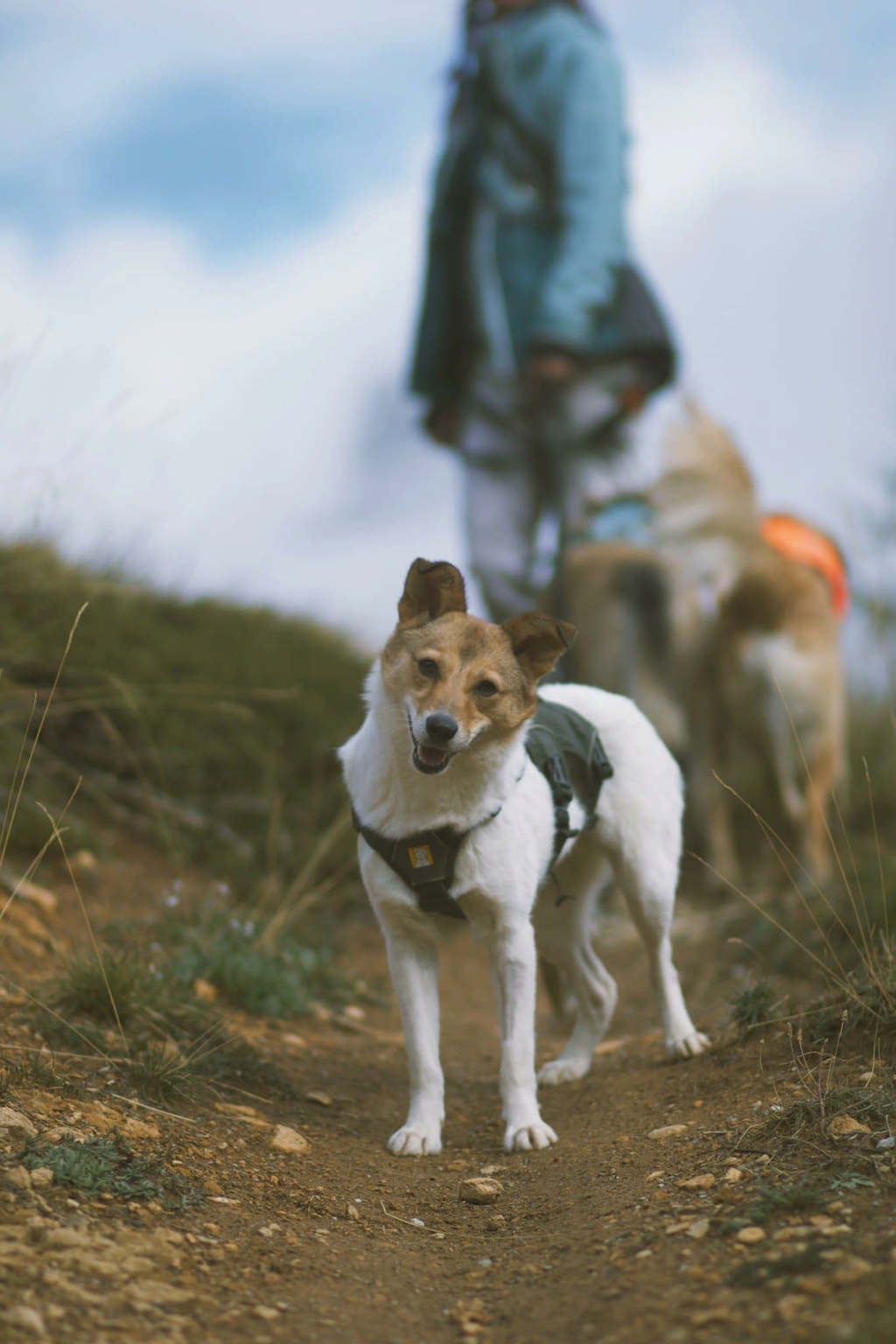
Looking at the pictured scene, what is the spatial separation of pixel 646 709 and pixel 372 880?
4606 millimetres

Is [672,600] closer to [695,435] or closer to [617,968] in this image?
[695,435]

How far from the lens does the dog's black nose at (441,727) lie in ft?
12.3

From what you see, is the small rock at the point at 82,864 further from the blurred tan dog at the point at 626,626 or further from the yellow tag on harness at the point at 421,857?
the blurred tan dog at the point at 626,626

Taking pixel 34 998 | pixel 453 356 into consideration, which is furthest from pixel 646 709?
pixel 34 998

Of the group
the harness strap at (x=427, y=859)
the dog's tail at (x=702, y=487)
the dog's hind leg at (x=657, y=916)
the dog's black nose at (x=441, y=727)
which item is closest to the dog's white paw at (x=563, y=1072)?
the dog's hind leg at (x=657, y=916)

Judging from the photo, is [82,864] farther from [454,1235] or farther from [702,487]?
[702,487]

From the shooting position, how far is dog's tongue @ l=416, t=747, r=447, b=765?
381cm

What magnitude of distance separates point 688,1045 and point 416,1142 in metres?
1.08

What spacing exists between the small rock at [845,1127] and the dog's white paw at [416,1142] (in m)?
1.22

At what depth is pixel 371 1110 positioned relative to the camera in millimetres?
4438

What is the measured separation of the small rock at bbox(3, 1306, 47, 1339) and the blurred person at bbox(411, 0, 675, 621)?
6.38 meters

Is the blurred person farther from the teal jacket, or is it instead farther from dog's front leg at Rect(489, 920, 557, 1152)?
dog's front leg at Rect(489, 920, 557, 1152)

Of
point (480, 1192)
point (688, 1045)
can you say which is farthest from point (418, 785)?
point (688, 1045)

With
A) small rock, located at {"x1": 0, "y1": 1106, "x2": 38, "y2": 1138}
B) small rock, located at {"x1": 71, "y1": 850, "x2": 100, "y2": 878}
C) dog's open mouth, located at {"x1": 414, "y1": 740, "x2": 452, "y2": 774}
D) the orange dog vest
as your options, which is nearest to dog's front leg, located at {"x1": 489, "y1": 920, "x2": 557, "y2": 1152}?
dog's open mouth, located at {"x1": 414, "y1": 740, "x2": 452, "y2": 774}
